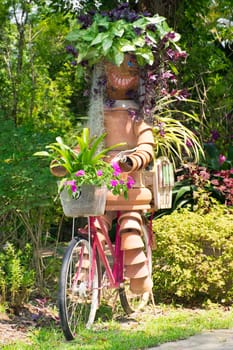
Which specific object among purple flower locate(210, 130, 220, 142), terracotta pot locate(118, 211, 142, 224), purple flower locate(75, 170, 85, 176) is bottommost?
terracotta pot locate(118, 211, 142, 224)

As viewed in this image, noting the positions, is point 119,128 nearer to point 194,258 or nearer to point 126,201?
point 126,201

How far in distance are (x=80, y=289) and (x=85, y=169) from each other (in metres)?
0.89

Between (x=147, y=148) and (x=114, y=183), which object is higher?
(x=147, y=148)

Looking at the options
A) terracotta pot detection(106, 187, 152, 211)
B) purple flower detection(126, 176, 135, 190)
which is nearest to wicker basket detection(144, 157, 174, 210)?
terracotta pot detection(106, 187, 152, 211)

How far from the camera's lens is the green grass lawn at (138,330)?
17.6 feet

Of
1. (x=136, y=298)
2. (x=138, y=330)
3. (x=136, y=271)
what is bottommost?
(x=138, y=330)

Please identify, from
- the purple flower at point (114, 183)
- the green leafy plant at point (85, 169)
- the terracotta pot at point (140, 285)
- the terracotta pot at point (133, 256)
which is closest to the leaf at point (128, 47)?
the green leafy plant at point (85, 169)

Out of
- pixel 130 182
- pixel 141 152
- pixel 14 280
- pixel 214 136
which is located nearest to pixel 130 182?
pixel 130 182

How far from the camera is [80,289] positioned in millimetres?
5633

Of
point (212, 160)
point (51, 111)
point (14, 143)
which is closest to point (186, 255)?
point (14, 143)

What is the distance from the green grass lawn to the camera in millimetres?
5363

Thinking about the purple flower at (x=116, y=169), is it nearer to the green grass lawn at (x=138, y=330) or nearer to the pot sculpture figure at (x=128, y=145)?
the pot sculpture figure at (x=128, y=145)

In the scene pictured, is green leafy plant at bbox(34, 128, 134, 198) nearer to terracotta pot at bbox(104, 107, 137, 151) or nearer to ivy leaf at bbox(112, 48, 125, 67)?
terracotta pot at bbox(104, 107, 137, 151)

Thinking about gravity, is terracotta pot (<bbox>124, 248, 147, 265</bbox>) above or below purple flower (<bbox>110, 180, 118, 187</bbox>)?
below
